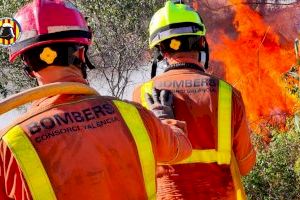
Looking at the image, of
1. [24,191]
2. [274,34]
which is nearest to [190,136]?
[24,191]

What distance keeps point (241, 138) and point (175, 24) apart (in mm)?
769

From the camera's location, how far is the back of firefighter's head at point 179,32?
146 inches

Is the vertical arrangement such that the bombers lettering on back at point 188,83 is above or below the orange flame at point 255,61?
above

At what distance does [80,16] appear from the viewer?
2434mm

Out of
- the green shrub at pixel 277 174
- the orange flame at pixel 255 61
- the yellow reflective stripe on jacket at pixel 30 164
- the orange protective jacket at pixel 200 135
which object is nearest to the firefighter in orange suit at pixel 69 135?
the yellow reflective stripe on jacket at pixel 30 164

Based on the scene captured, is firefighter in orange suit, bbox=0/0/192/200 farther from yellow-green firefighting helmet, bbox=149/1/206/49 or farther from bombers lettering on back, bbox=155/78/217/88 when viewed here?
yellow-green firefighting helmet, bbox=149/1/206/49

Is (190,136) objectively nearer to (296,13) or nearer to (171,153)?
(171,153)

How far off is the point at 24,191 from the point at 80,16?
0.70m

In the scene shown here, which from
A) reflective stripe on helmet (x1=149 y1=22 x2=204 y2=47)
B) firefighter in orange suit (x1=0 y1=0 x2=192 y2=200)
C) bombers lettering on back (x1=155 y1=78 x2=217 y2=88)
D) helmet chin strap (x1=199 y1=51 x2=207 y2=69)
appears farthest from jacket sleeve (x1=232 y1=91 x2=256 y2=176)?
firefighter in orange suit (x1=0 y1=0 x2=192 y2=200)

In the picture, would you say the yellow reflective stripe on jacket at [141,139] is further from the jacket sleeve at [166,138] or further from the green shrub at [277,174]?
the green shrub at [277,174]

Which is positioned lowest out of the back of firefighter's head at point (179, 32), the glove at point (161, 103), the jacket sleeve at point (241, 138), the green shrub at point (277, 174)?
the green shrub at point (277, 174)

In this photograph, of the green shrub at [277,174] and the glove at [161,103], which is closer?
the glove at [161,103]

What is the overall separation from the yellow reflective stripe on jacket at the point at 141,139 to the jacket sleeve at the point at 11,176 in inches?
16.8

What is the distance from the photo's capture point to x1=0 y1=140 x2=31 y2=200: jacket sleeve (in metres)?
2.13
